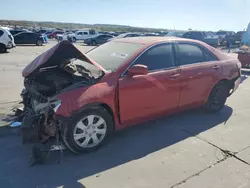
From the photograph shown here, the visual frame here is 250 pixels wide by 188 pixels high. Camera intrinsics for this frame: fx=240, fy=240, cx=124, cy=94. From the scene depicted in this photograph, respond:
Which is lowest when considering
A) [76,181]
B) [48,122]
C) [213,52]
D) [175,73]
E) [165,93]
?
[76,181]

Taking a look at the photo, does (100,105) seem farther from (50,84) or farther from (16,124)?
(16,124)

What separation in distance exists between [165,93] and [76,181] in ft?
6.76

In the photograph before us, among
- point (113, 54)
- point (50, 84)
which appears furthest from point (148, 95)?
point (50, 84)

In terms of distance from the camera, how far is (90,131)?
3.50 meters

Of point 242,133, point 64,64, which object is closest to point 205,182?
point 242,133

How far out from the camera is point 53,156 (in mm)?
3488

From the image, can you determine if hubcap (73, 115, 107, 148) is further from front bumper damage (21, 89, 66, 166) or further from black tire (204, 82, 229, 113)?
black tire (204, 82, 229, 113)

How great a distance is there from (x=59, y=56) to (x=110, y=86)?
1.00m

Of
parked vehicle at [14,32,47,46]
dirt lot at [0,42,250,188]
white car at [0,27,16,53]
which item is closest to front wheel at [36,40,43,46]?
parked vehicle at [14,32,47,46]

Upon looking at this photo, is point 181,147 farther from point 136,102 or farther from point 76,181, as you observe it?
point 76,181

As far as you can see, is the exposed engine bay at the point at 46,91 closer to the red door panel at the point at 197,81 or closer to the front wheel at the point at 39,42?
the red door panel at the point at 197,81

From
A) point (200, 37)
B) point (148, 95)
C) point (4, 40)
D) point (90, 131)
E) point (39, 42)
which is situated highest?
point (200, 37)

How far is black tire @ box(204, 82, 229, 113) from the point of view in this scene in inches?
201

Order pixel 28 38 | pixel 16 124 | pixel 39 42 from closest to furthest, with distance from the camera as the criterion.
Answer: pixel 16 124 → pixel 28 38 → pixel 39 42
